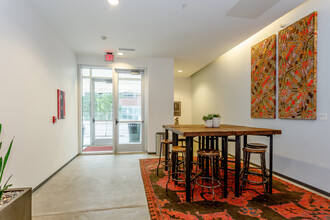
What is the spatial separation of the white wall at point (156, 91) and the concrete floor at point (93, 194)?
1458mm

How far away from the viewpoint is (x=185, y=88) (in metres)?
8.05

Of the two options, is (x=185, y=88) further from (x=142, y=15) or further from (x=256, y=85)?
(x=142, y=15)

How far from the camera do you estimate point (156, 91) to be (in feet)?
17.4

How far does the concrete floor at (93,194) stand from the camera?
2.15m

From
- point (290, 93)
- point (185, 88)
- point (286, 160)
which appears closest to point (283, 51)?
point (290, 93)

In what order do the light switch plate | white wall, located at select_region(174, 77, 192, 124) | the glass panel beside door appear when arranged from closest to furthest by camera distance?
the light switch plate, the glass panel beside door, white wall, located at select_region(174, 77, 192, 124)

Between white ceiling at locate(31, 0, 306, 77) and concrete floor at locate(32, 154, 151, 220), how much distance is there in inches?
113

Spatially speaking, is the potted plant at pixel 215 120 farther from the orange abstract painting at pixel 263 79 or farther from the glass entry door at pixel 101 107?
the glass entry door at pixel 101 107

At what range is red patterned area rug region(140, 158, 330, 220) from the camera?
2076 mm

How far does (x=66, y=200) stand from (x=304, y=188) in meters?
3.61

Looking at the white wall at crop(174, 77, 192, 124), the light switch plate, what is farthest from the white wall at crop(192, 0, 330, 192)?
the white wall at crop(174, 77, 192, 124)

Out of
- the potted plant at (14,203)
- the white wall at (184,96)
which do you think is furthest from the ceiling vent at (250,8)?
the white wall at (184,96)

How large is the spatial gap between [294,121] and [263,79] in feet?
3.49

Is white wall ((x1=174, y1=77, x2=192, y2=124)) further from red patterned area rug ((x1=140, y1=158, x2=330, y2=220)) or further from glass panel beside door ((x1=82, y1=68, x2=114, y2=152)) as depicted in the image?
red patterned area rug ((x1=140, y1=158, x2=330, y2=220))
